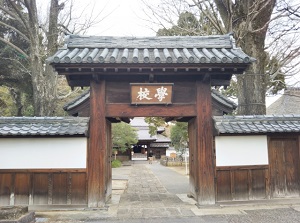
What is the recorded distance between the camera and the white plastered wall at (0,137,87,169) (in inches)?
297

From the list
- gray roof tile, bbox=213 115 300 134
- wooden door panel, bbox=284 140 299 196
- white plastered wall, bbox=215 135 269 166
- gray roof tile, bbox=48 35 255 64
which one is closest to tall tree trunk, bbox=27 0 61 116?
gray roof tile, bbox=48 35 255 64

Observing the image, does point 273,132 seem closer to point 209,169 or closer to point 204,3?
point 209,169

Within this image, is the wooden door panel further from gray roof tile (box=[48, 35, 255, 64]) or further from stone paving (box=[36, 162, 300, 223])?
gray roof tile (box=[48, 35, 255, 64])

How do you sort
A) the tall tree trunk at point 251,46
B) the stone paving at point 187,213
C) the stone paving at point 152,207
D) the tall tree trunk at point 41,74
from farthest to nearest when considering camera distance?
the tall tree trunk at point 41,74
the tall tree trunk at point 251,46
the stone paving at point 152,207
the stone paving at point 187,213

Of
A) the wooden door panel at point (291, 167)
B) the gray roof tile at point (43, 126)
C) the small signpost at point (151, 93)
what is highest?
the small signpost at point (151, 93)

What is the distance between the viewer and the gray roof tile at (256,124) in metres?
7.77

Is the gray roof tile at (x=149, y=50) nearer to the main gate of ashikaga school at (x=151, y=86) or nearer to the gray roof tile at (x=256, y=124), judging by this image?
the main gate of ashikaga school at (x=151, y=86)

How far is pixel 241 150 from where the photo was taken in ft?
26.1

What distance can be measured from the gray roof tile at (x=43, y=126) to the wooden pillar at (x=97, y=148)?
0.31 meters

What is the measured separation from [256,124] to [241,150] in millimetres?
899

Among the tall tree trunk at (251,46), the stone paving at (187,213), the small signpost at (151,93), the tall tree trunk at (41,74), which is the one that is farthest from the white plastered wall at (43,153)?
the tall tree trunk at (251,46)

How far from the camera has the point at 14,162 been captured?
24.8 feet

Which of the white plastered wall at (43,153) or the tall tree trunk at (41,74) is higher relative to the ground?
the tall tree trunk at (41,74)

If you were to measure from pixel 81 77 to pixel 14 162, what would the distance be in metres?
3.01
